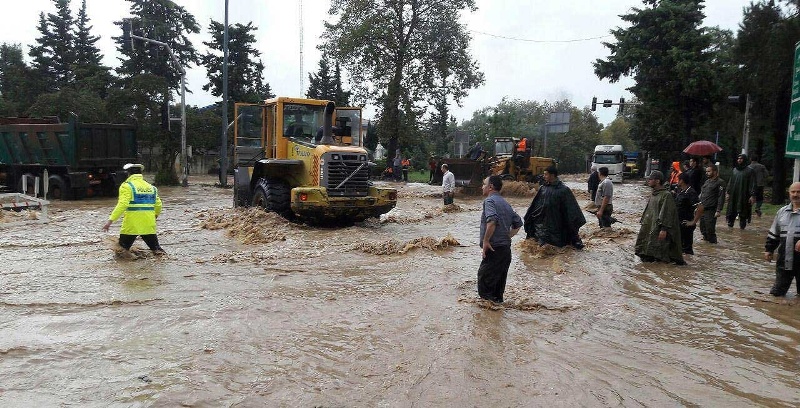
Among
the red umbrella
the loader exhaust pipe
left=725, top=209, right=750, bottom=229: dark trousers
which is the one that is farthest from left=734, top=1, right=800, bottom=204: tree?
the loader exhaust pipe

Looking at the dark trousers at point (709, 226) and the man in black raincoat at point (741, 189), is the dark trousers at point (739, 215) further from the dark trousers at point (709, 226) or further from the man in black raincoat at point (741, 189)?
the dark trousers at point (709, 226)

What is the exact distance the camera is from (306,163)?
44.2 ft

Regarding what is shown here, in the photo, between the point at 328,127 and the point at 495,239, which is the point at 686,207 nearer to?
the point at 495,239

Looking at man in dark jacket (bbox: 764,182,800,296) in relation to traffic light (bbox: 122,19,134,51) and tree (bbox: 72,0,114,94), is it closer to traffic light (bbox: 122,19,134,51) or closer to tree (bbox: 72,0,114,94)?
traffic light (bbox: 122,19,134,51)

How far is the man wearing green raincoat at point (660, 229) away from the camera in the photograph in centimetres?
940

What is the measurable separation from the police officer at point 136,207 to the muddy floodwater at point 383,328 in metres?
0.43

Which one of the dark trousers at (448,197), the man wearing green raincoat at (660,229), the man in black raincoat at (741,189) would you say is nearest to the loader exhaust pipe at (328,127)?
the dark trousers at (448,197)

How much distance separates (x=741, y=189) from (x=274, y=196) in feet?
32.0

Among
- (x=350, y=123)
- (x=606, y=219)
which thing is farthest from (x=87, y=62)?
(x=606, y=219)

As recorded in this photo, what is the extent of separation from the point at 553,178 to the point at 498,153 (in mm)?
18964

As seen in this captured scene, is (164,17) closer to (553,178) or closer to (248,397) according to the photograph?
(553,178)

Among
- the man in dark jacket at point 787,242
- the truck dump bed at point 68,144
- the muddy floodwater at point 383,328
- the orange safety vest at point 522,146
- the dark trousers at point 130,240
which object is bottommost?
the muddy floodwater at point 383,328

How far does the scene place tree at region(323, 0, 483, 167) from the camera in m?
37.2

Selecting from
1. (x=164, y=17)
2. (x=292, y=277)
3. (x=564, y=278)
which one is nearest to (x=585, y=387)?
(x=564, y=278)
